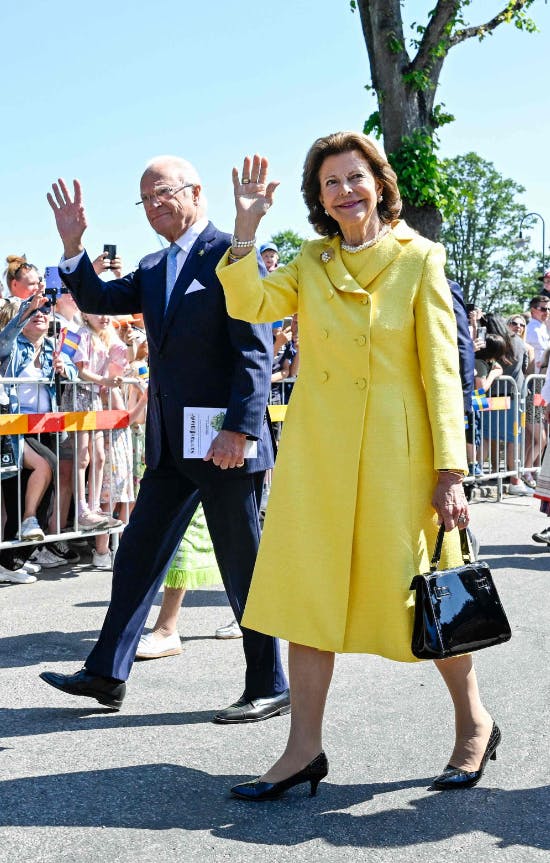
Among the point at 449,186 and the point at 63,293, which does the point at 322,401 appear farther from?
the point at 449,186

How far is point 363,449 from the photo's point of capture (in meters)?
3.28

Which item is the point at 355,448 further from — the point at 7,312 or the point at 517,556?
the point at 517,556

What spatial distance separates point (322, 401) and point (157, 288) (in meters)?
1.28

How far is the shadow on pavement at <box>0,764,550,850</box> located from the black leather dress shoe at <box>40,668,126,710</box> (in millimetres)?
660

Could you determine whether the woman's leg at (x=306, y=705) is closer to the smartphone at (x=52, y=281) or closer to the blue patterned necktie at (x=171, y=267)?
A: the blue patterned necktie at (x=171, y=267)

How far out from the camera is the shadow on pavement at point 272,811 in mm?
3080

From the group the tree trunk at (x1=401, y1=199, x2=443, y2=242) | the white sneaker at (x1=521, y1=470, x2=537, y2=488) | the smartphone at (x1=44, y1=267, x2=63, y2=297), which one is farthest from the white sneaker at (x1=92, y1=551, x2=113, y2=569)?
the tree trunk at (x1=401, y1=199, x2=443, y2=242)

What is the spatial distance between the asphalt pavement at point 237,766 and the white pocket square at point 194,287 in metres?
1.71

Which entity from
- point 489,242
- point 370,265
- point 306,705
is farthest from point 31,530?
point 489,242

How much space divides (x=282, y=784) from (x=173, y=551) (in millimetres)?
1337

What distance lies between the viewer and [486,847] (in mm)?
2994

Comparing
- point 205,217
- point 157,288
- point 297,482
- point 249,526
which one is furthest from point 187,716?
point 205,217

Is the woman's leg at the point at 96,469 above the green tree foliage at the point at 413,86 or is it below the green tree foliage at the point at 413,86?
below

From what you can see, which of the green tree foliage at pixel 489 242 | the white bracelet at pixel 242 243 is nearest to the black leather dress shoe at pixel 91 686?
the white bracelet at pixel 242 243
